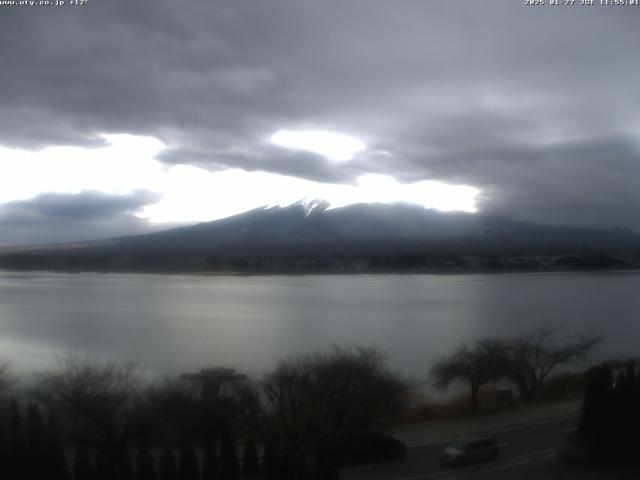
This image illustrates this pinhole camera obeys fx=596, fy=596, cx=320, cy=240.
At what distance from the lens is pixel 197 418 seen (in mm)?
4078

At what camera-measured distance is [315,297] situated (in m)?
16.5

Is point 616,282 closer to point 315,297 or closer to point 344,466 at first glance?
point 315,297

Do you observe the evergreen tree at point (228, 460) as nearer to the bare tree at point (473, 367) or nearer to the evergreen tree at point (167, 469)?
the evergreen tree at point (167, 469)

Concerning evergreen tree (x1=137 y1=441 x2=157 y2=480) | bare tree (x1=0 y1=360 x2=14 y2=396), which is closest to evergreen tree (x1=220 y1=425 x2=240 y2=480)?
evergreen tree (x1=137 y1=441 x2=157 y2=480)

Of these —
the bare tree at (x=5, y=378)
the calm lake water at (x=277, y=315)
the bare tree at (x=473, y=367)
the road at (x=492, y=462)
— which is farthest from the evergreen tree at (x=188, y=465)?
the bare tree at (x=473, y=367)

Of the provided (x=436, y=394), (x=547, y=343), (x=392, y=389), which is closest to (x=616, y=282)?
(x=547, y=343)

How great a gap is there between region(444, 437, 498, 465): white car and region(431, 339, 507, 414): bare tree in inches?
79.7

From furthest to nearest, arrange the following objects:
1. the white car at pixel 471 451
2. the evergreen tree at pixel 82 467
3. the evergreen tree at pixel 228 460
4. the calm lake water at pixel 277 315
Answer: the calm lake water at pixel 277 315, the white car at pixel 471 451, the evergreen tree at pixel 228 460, the evergreen tree at pixel 82 467

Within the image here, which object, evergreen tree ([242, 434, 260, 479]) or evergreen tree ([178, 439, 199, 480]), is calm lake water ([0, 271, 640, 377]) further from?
evergreen tree ([178, 439, 199, 480])

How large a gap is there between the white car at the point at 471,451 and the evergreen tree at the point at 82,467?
210 cm

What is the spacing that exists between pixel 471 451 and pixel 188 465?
5.66ft

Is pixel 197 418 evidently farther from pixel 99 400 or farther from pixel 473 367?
pixel 473 367

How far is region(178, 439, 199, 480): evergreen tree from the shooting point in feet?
10.9

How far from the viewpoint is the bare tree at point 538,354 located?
Answer: 20.6ft
